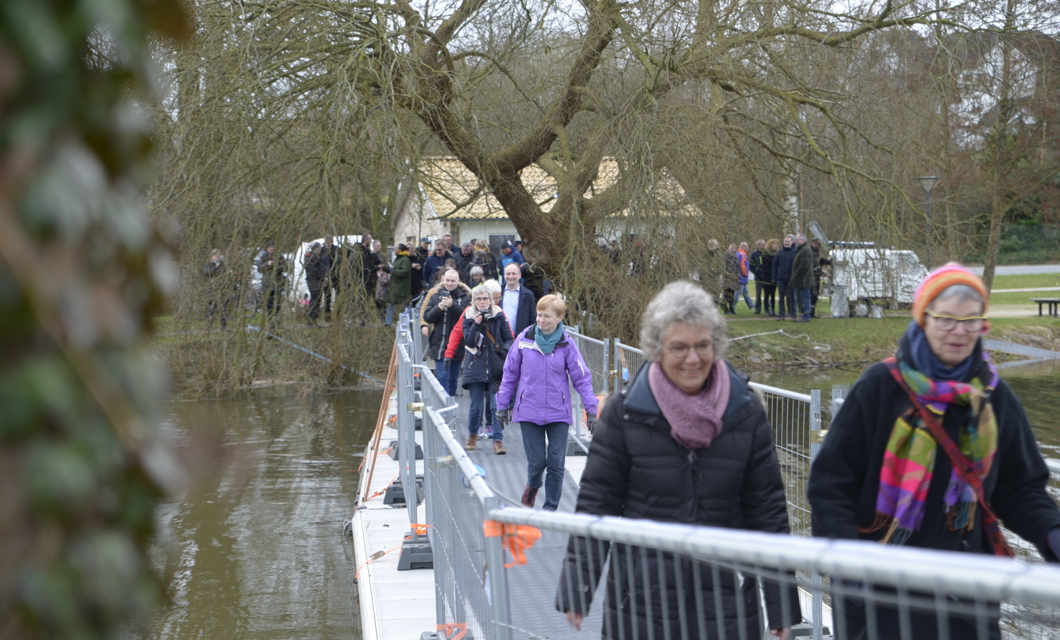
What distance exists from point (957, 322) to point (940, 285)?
127 millimetres

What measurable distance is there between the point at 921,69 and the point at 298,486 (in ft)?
40.7

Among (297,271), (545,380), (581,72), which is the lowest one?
(545,380)

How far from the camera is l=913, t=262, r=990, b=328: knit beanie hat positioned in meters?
3.15

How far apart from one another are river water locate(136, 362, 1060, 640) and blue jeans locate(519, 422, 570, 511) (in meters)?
1.76

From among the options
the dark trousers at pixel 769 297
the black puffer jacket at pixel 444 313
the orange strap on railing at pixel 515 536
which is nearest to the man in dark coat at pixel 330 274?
the black puffer jacket at pixel 444 313

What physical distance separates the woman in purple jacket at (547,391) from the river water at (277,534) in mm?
1846

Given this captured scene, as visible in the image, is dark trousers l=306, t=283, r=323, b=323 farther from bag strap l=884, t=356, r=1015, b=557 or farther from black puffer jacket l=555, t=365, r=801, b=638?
bag strap l=884, t=356, r=1015, b=557

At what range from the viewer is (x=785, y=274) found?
1022 inches

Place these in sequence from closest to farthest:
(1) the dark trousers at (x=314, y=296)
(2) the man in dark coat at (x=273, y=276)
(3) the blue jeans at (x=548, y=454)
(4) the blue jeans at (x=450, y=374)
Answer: (3) the blue jeans at (x=548, y=454)
(4) the blue jeans at (x=450, y=374)
(2) the man in dark coat at (x=273, y=276)
(1) the dark trousers at (x=314, y=296)

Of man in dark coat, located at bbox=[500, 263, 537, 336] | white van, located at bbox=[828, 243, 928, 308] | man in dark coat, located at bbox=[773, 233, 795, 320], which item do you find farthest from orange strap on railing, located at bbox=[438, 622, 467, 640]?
man in dark coat, located at bbox=[773, 233, 795, 320]

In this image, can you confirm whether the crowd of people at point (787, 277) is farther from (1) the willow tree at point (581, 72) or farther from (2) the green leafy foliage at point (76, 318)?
(2) the green leafy foliage at point (76, 318)

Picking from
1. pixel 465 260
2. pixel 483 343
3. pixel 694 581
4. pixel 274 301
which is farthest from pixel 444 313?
pixel 465 260

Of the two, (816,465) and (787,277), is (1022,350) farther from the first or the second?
(816,465)

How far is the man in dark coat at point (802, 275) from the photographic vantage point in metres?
24.7
